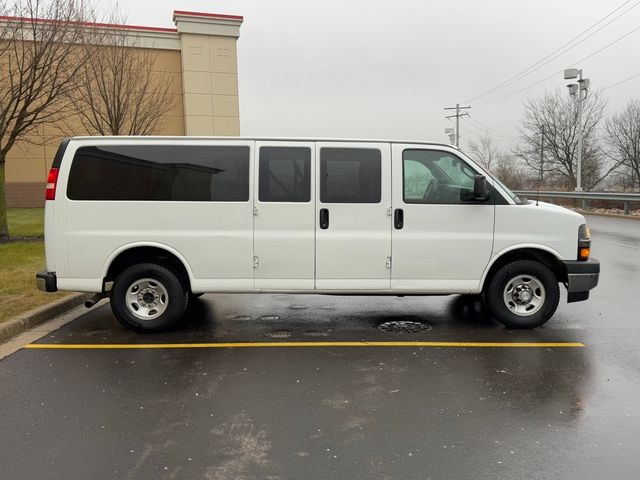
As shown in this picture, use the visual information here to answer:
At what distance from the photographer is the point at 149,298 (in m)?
6.04

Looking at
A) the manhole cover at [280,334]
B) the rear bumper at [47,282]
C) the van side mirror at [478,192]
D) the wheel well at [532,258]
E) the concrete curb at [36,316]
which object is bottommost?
the manhole cover at [280,334]

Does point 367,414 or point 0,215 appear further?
point 0,215

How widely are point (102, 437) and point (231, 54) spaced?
76.8ft

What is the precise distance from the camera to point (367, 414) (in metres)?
3.90

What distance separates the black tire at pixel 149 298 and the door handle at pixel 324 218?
5.77 ft

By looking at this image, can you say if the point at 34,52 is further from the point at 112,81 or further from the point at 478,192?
the point at 478,192

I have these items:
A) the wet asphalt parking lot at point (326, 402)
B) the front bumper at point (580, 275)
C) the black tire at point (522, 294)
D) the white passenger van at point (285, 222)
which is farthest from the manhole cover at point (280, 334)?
the front bumper at point (580, 275)

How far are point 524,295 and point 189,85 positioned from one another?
840 inches

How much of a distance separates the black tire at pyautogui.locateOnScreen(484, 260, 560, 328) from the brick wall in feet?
74.4

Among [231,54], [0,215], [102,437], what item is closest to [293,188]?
[102,437]

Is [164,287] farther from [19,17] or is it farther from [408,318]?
[19,17]

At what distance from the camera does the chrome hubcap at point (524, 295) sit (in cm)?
601

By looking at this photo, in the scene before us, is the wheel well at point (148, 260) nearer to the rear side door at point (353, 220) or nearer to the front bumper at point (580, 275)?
the rear side door at point (353, 220)

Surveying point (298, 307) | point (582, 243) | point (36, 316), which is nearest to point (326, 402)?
point (298, 307)
